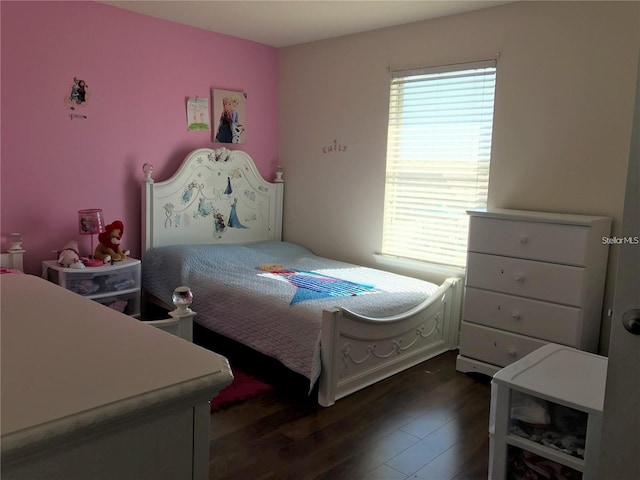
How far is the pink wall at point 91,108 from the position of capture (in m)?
3.40

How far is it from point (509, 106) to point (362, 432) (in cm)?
216

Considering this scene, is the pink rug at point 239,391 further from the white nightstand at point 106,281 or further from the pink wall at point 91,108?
the pink wall at point 91,108

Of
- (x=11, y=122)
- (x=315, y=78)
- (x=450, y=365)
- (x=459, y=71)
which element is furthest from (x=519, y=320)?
(x=11, y=122)

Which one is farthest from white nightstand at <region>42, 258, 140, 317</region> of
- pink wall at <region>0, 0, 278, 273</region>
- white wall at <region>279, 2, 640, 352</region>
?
white wall at <region>279, 2, 640, 352</region>

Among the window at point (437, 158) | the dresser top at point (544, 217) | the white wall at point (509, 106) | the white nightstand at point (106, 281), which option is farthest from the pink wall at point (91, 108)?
the dresser top at point (544, 217)

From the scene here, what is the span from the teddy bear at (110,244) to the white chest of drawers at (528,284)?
2286 millimetres

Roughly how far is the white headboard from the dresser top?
2.03 meters

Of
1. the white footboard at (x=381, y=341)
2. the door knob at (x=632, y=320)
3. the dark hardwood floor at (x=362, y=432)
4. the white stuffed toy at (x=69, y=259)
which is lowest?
the dark hardwood floor at (x=362, y=432)

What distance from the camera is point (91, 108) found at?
371 centimetres

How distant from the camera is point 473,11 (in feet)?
11.7

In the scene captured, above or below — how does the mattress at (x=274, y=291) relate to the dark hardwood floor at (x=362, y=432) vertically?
above

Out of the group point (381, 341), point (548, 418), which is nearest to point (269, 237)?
point (381, 341)

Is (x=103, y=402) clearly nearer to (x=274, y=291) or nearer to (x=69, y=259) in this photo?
(x=274, y=291)

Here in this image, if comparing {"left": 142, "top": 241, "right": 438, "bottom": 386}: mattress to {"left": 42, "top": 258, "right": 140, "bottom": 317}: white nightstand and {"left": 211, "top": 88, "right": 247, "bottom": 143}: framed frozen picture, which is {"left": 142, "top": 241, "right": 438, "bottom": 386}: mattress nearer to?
{"left": 42, "top": 258, "right": 140, "bottom": 317}: white nightstand
